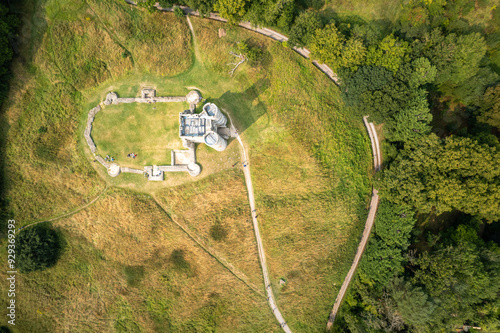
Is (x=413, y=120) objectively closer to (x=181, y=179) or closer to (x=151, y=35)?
(x=181, y=179)

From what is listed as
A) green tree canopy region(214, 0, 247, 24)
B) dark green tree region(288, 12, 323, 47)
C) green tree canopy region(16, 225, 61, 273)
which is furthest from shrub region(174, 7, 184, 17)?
green tree canopy region(16, 225, 61, 273)

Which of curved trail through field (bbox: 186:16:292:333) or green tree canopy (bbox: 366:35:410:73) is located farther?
curved trail through field (bbox: 186:16:292:333)

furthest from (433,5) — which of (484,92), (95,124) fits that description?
(95,124)

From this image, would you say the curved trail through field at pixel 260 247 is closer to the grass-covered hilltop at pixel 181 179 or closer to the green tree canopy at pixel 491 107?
the grass-covered hilltop at pixel 181 179

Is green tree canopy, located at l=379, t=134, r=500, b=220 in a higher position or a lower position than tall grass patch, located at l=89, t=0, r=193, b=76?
lower

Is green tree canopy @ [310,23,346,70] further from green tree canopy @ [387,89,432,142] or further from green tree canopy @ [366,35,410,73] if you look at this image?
green tree canopy @ [387,89,432,142]
